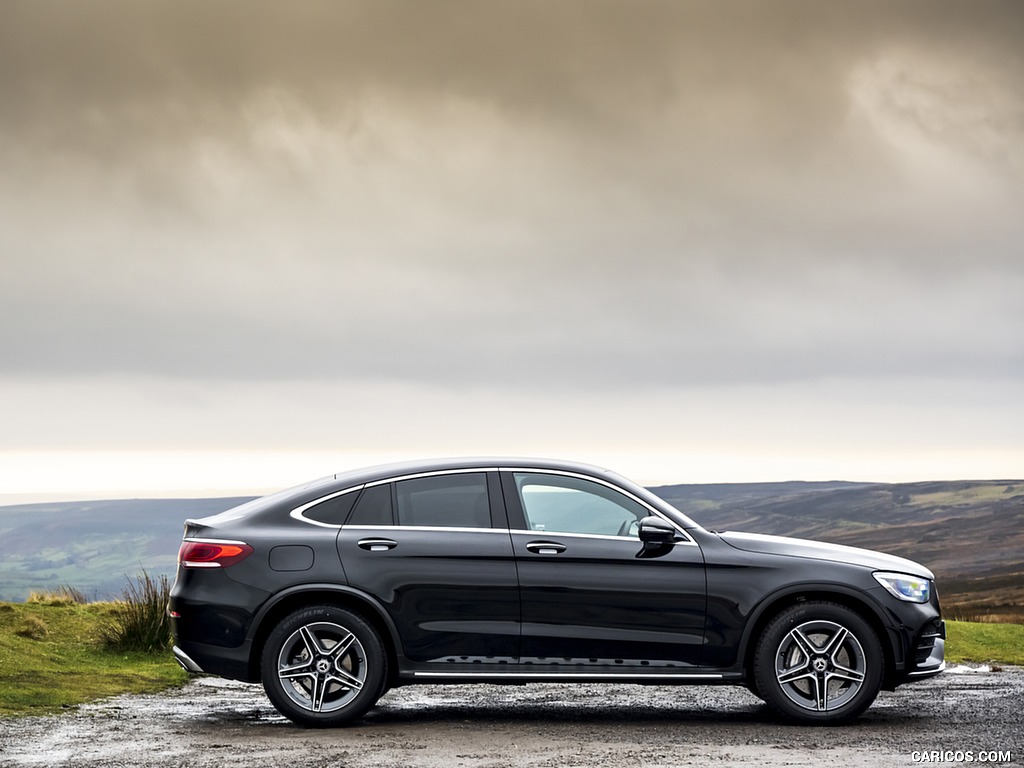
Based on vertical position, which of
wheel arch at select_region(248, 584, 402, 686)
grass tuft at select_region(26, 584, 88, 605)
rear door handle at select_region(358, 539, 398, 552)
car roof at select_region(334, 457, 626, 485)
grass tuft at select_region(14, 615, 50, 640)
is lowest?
grass tuft at select_region(14, 615, 50, 640)

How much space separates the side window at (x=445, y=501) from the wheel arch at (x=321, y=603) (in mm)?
666

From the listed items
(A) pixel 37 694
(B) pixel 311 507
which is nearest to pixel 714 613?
(B) pixel 311 507

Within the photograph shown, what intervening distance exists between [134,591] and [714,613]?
7.79 meters

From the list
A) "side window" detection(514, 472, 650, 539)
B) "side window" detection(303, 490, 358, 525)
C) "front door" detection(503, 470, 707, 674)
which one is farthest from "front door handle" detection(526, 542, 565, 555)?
"side window" detection(303, 490, 358, 525)

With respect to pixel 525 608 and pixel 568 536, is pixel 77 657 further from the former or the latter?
pixel 568 536

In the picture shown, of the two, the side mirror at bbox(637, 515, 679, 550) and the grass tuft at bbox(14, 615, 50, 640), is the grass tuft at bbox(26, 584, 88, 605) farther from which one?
the side mirror at bbox(637, 515, 679, 550)

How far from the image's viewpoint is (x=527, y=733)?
29.6ft

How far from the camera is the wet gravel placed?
790 cm

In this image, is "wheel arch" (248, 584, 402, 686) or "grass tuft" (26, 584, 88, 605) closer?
"wheel arch" (248, 584, 402, 686)

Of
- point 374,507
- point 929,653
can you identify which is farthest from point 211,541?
point 929,653

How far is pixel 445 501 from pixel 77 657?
21.4ft

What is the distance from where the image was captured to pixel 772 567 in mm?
9445

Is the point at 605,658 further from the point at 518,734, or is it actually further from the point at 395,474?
the point at 395,474

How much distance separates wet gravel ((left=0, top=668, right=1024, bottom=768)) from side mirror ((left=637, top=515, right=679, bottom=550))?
4.26 ft
